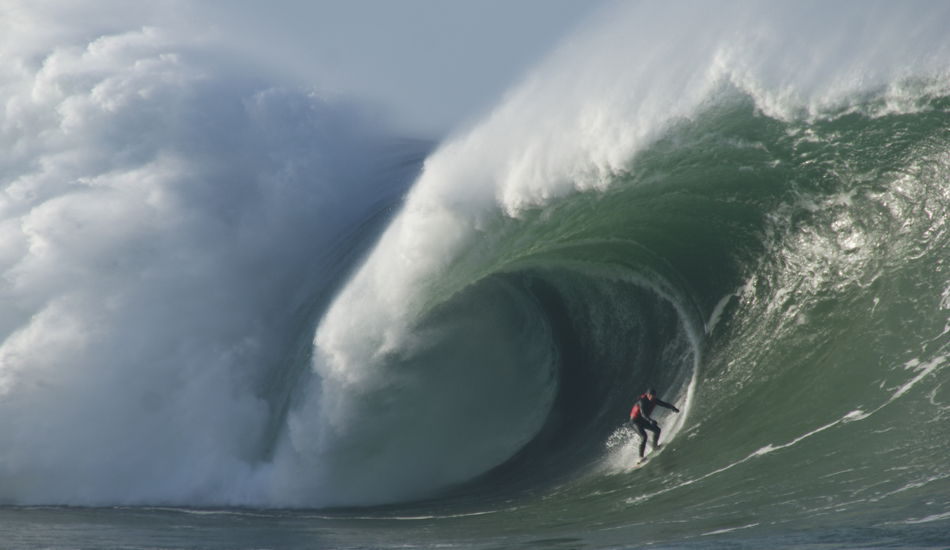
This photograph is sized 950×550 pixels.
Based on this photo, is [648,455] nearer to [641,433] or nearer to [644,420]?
[641,433]

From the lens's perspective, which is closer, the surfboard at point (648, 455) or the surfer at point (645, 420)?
the surfboard at point (648, 455)

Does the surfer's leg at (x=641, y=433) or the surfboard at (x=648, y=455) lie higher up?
the surfer's leg at (x=641, y=433)

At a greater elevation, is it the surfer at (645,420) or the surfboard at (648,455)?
the surfer at (645,420)

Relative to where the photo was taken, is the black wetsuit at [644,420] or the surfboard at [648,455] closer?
the surfboard at [648,455]

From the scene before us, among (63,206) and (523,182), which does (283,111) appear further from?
(523,182)

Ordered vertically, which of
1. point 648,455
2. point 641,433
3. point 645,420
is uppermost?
point 645,420

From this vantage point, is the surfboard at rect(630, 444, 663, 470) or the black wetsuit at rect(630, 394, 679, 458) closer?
the surfboard at rect(630, 444, 663, 470)

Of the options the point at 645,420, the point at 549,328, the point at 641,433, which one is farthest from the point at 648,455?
the point at 549,328

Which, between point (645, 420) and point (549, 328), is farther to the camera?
point (549, 328)

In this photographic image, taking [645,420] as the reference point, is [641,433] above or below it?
below
